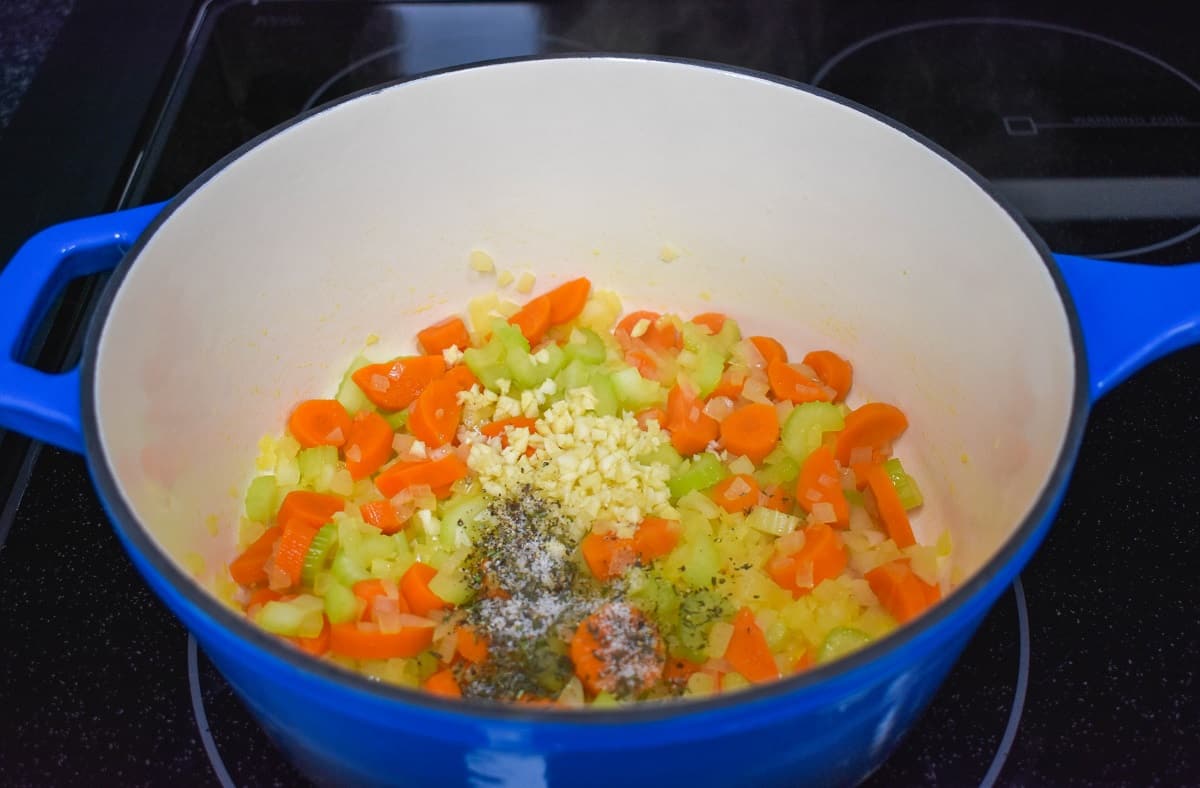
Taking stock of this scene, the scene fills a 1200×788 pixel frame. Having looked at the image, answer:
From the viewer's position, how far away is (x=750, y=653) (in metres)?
1.26

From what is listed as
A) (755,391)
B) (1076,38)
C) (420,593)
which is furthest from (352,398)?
(1076,38)

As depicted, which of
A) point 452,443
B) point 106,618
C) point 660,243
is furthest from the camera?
point 660,243

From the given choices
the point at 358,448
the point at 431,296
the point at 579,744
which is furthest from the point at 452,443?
the point at 579,744

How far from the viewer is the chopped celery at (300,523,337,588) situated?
140 centimetres

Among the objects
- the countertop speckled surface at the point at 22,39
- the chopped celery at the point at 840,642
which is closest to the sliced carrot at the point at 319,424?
the chopped celery at the point at 840,642

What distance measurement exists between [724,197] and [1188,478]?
0.76 metres

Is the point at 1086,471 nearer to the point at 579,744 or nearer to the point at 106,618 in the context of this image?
the point at 579,744

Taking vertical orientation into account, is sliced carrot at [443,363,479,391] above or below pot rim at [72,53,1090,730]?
below

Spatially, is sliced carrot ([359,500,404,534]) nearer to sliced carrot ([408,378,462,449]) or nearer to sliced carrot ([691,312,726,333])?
sliced carrot ([408,378,462,449])

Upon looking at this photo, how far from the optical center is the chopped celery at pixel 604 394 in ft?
5.25

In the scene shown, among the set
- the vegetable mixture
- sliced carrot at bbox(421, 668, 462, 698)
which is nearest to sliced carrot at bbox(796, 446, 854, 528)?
the vegetable mixture

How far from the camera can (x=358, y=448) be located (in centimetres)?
157

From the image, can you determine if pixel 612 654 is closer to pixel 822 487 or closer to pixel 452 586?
pixel 452 586

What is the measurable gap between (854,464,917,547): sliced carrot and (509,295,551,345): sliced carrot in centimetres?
56
